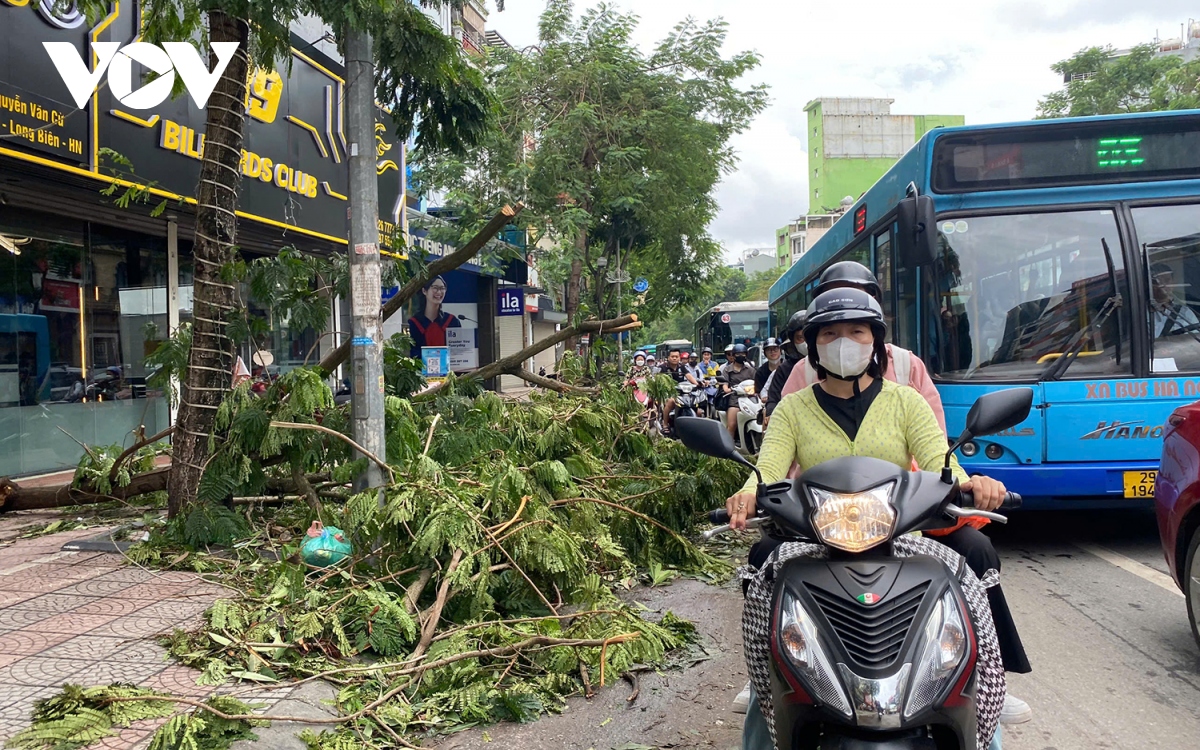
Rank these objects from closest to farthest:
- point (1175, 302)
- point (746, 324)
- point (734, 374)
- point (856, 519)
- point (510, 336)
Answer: point (856, 519)
point (1175, 302)
point (734, 374)
point (746, 324)
point (510, 336)

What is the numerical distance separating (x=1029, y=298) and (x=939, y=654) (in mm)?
4980

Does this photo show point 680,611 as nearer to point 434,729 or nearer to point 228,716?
point 434,729

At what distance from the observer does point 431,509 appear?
499 centimetres

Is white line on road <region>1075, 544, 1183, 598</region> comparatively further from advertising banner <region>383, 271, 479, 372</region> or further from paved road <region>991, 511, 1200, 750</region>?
advertising banner <region>383, 271, 479, 372</region>

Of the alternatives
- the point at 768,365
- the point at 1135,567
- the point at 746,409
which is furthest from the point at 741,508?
the point at 746,409

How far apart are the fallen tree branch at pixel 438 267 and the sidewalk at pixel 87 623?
1.98 m

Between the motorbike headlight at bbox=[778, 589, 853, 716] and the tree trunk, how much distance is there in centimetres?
560

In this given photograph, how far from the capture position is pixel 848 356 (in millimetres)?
2879

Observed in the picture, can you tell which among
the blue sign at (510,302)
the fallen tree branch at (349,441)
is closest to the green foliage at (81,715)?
the fallen tree branch at (349,441)

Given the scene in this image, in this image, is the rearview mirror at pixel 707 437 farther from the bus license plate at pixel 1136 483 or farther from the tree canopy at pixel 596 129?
the tree canopy at pixel 596 129

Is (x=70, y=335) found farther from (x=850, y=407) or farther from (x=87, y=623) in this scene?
(x=850, y=407)

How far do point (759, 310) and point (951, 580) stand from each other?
97.4 ft

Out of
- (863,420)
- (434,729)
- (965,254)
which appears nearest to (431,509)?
(434,729)

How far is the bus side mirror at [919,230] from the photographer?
627cm
